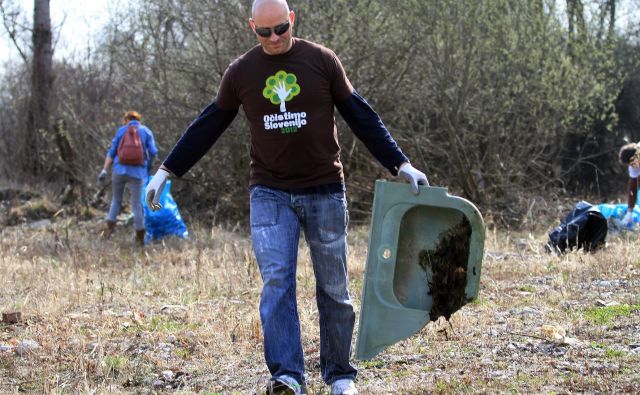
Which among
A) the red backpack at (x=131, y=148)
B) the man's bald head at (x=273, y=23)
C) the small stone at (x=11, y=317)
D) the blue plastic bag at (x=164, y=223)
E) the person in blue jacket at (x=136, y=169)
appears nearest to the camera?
Result: the man's bald head at (x=273, y=23)

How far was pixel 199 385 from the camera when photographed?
456cm

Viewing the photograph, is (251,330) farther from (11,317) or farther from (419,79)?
(419,79)

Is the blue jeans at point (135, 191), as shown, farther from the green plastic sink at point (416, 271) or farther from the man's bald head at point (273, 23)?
the man's bald head at point (273, 23)

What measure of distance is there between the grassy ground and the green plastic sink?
320 millimetres

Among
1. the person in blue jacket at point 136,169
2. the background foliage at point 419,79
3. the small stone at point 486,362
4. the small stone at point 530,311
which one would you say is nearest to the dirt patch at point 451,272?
the small stone at point 486,362

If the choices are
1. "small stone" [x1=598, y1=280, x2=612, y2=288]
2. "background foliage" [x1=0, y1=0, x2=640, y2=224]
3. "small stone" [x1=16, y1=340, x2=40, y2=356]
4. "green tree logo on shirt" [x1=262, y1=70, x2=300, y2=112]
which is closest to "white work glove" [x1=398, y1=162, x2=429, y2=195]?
"green tree logo on shirt" [x1=262, y1=70, x2=300, y2=112]

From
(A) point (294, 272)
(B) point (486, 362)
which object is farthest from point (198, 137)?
(B) point (486, 362)

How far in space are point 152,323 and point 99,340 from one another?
2.83ft

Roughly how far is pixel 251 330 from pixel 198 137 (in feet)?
5.83

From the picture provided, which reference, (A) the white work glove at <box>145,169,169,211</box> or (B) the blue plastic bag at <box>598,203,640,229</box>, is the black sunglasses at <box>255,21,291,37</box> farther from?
(B) the blue plastic bag at <box>598,203,640,229</box>

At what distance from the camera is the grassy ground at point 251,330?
443 cm

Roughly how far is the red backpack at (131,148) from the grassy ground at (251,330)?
2.09 meters

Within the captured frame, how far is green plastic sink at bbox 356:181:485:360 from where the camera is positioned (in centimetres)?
413

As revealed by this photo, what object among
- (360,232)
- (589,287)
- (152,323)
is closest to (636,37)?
(360,232)
